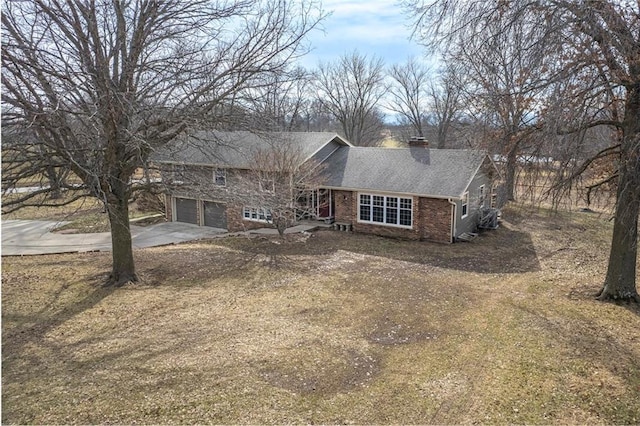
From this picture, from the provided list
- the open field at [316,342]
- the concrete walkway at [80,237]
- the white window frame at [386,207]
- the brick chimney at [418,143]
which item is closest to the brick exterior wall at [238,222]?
the concrete walkway at [80,237]

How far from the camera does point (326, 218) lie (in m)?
20.3

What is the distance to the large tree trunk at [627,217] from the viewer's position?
8.61m

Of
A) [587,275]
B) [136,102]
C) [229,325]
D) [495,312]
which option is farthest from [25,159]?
[587,275]

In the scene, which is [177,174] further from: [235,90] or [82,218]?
[82,218]

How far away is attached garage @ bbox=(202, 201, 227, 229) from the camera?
22.1 metres

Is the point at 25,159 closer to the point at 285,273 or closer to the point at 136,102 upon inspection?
the point at 136,102

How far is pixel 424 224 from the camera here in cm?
1798

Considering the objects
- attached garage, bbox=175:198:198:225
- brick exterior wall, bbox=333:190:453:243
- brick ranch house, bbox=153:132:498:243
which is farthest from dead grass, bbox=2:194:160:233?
brick exterior wall, bbox=333:190:453:243

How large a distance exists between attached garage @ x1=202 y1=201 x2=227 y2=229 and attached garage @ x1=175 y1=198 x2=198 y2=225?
0.59m

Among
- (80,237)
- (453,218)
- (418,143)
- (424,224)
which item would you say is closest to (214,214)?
(80,237)

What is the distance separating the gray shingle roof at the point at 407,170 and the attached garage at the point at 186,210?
7.48 metres

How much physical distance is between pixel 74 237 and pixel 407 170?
1480 centimetres

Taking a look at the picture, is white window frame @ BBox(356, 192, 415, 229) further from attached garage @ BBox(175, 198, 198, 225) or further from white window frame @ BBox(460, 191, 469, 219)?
attached garage @ BBox(175, 198, 198, 225)

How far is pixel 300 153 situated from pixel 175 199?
8774 mm
